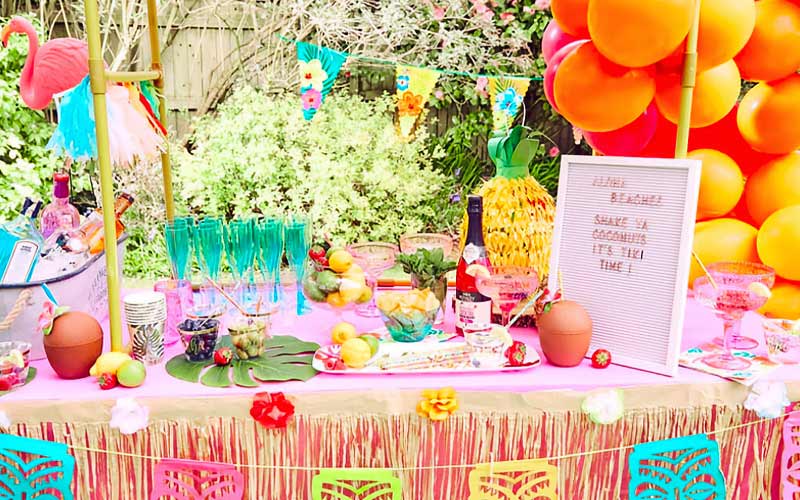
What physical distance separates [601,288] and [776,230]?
→ 0.40 meters

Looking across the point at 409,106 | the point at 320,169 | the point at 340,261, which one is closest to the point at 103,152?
the point at 340,261

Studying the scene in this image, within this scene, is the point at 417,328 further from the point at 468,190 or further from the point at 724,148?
the point at 468,190

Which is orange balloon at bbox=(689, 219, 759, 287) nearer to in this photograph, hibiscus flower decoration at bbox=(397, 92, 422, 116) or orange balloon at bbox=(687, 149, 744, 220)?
orange balloon at bbox=(687, 149, 744, 220)

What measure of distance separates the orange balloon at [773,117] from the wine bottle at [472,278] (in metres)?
0.62

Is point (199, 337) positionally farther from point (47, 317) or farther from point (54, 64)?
point (54, 64)

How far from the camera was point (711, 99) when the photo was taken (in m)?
1.31

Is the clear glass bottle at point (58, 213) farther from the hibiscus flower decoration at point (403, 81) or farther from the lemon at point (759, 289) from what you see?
the hibiscus flower decoration at point (403, 81)

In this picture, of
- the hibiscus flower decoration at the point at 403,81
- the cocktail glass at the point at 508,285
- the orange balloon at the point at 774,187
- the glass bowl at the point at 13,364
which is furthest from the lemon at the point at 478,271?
the hibiscus flower decoration at the point at 403,81

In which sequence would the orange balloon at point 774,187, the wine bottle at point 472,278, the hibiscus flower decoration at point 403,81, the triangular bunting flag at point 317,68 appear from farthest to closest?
the hibiscus flower decoration at point 403,81 < the triangular bunting flag at point 317,68 < the orange balloon at point 774,187 < the wine bottle at point 472,278

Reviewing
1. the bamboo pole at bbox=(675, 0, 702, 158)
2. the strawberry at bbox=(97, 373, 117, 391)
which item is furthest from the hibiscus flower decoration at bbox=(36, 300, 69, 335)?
the bamboo pole at bbox=(675, 0, 702, 158)

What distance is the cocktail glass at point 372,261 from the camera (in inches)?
55.6

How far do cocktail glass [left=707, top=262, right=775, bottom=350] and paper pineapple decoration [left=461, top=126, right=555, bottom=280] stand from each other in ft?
1.06

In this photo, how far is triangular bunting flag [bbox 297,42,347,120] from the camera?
8.61 feet

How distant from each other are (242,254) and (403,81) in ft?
5.77
